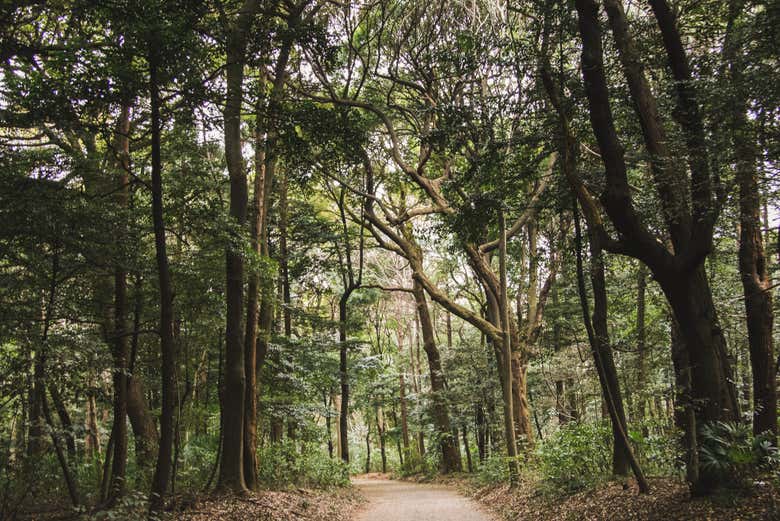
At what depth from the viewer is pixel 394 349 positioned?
107ft

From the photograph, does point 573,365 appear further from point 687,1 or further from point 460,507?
point 687,1

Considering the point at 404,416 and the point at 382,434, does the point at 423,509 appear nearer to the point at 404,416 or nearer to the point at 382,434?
the point at 404,416

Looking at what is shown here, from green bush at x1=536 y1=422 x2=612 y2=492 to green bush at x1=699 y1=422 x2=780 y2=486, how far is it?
137 inches

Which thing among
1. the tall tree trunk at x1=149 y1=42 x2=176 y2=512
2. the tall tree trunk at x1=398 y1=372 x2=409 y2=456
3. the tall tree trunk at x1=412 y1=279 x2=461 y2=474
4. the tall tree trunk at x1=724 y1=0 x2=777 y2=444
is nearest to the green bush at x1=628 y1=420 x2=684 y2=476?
the tall tree trunk at x1=724 y1=0 x2=777 y2=444

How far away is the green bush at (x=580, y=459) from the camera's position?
9.85 metres

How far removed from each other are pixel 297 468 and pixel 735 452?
11.6m

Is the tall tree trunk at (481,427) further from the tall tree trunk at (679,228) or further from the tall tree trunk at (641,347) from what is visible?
the tall tree trunk at (679,228)

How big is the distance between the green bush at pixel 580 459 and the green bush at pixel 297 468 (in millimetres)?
6800

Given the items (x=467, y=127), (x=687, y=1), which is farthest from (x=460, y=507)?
(x=687, y=1)

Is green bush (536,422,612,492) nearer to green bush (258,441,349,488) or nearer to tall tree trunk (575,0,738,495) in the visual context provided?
tall tree trunk (575,0,738,495)

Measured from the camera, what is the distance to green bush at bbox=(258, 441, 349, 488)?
13641 mm

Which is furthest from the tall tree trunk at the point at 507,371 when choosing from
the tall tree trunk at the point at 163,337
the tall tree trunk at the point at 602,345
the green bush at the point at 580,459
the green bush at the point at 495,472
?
the tall tree trunk at the point at 163,337

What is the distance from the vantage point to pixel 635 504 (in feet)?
23.9

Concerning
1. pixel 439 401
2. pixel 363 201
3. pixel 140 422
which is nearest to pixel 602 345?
pixel 363 201
